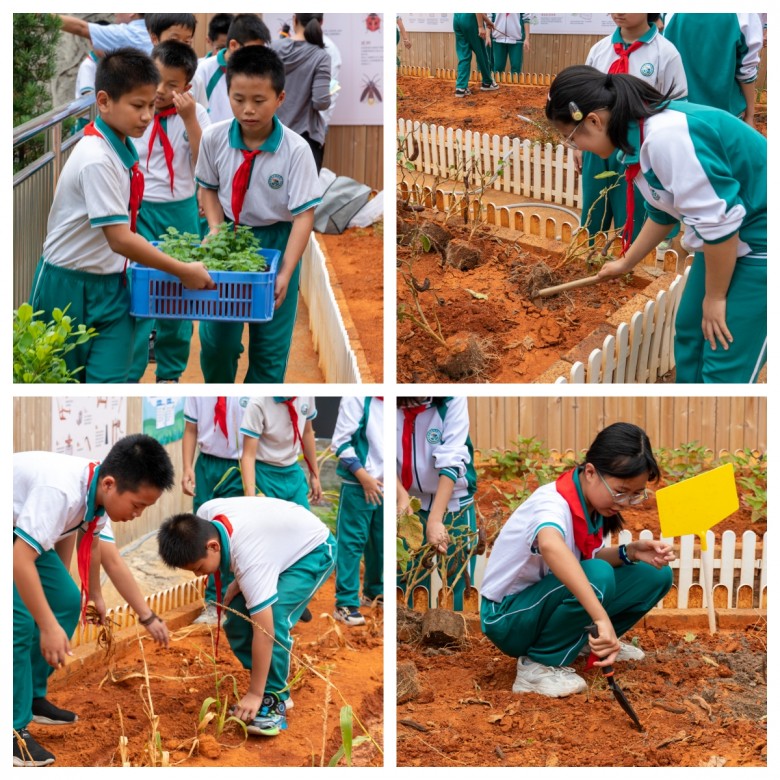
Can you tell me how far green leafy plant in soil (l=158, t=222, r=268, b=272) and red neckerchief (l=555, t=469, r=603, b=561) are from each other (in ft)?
4.17

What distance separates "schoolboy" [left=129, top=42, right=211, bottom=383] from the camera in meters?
4.14

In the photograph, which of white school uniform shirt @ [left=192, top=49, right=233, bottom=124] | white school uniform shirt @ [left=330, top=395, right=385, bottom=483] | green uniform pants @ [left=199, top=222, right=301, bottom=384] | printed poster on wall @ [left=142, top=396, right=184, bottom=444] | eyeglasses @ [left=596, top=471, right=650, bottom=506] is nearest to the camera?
eyeglasses @ [left=596, top=471, right=650, bottom=506]

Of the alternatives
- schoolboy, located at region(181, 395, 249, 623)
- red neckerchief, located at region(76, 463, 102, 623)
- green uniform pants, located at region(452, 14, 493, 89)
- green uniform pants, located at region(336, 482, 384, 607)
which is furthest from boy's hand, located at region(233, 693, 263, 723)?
green uniform pants, located at region(452, 14, 493, 89)

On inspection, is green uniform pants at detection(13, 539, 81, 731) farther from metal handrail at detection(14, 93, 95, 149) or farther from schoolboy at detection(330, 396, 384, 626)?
metal handrail at detection(14, 93, 95, 149)

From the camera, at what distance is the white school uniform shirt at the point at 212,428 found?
462cm

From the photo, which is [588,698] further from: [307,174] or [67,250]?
[67,250]

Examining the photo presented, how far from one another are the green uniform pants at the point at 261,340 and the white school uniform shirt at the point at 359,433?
427 mm

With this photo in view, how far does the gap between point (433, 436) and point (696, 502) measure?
0.98 metres

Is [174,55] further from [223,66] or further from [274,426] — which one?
[274,426]

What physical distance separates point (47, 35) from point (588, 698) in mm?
6084

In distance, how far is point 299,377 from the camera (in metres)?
5.04

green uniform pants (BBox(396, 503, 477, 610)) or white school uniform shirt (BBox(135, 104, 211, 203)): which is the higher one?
white school uniform shirt (BBox(135, 104, 211, 203))

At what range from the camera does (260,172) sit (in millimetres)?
3803

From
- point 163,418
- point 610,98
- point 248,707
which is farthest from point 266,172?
point 163,418
